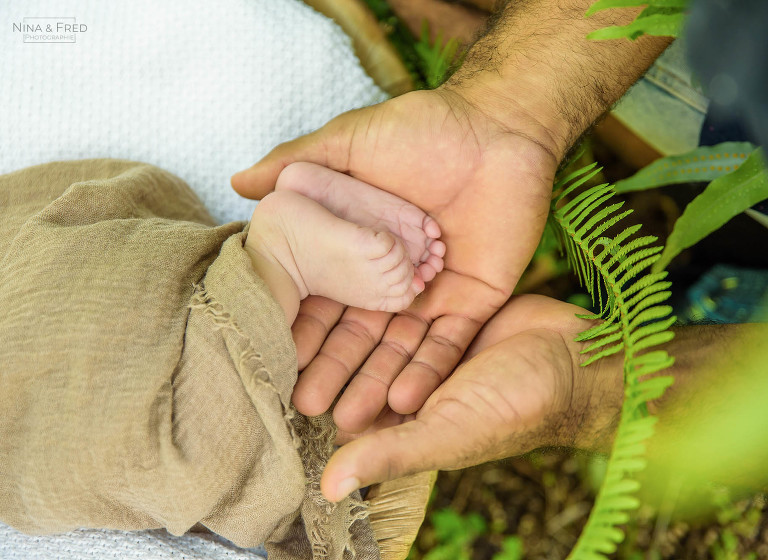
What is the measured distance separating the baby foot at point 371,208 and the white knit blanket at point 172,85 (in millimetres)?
381

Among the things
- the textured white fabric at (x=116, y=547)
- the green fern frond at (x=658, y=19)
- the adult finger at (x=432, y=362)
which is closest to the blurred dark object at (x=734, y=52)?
the green fern frond at (x=658, y=19)

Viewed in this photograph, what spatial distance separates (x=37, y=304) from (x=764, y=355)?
1.01 meters

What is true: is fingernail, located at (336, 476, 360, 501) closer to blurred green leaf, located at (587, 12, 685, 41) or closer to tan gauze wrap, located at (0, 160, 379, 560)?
tan gauze wrap, located at (0, 160, 379, 560)

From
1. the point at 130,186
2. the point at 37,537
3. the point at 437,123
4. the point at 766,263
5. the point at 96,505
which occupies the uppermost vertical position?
the point at 437,123

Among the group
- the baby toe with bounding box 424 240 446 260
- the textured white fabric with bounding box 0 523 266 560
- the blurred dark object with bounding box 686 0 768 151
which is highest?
the blurred dark object with bounding box 686 0 768 151

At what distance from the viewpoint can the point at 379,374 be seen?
108cm

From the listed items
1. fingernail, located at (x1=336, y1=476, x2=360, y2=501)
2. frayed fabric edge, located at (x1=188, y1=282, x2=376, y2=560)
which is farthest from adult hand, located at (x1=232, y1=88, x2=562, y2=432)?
fingernail, located at (x1=336, y1=476, x2=360, y2=501)

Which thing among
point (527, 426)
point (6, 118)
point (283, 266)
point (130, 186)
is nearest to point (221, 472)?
point (283, 266)

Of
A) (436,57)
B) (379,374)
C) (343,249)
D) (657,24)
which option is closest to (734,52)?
(657,24)

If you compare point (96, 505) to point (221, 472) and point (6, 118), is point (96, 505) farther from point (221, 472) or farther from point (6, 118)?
point (6, 118)

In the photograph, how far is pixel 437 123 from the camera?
118 cm
